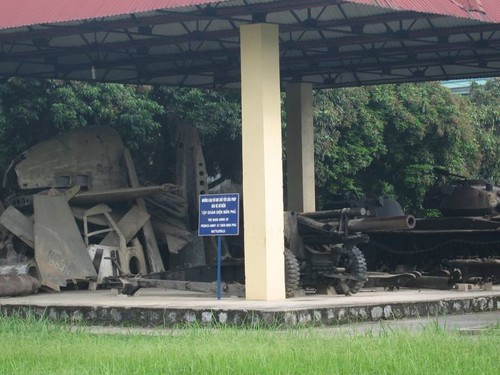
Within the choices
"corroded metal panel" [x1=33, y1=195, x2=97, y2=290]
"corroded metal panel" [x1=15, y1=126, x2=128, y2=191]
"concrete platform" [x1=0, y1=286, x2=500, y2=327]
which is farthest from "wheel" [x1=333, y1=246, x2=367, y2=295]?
"corroded metal panel" [x1=15, y1=126, x2=128, y2=191]

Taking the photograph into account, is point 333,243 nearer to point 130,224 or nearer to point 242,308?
point 242,308

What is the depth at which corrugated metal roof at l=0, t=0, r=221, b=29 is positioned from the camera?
19.2 metres

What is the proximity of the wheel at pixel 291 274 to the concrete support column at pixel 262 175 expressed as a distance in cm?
52

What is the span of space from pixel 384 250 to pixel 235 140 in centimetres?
549

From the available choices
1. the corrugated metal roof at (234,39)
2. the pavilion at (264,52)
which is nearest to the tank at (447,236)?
the pavilion at (264,52)

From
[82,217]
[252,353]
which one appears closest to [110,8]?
[82,217]

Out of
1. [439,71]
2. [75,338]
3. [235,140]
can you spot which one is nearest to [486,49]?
[439,71]

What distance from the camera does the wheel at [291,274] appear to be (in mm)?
20672

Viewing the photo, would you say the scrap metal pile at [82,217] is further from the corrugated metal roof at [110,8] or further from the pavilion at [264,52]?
the corrugated metal roof at [110,8]

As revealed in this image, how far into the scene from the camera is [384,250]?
2956 cm

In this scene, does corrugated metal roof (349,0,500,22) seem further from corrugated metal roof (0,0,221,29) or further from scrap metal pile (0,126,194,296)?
scrap metal pile (0,126,194,296)

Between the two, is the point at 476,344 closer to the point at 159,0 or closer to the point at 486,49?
the point at 159,0

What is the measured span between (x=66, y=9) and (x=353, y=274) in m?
6.50

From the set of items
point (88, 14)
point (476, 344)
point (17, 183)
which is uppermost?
point (88, 14)
